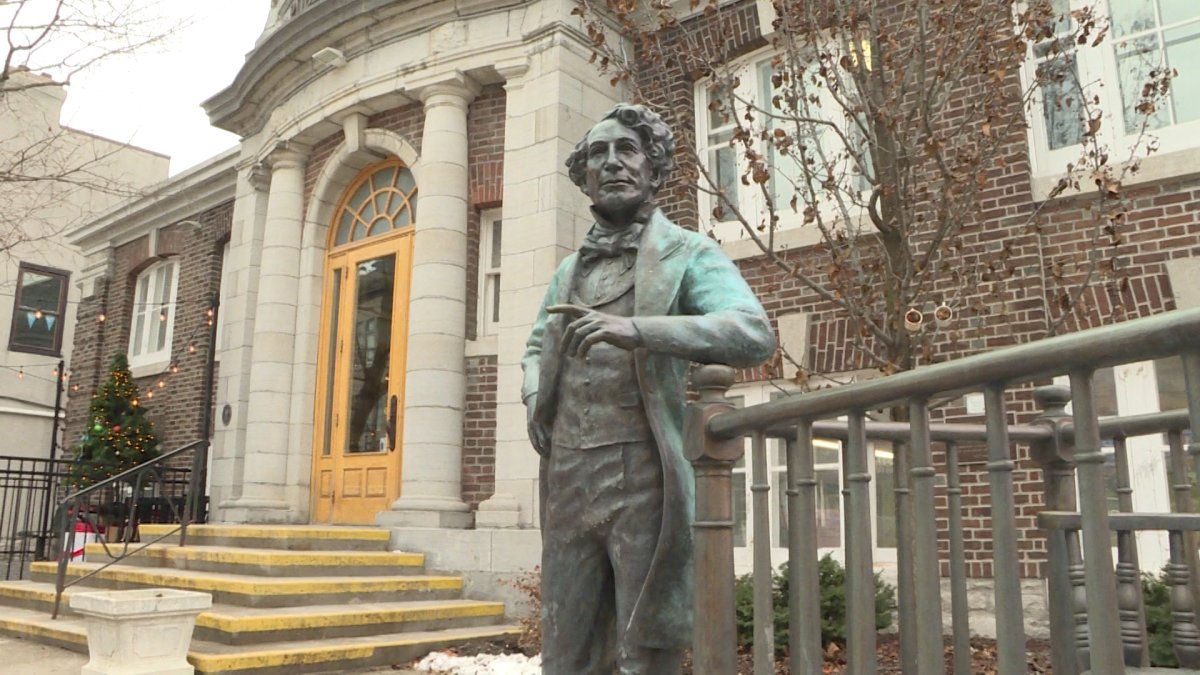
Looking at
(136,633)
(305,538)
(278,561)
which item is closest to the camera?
(136,633)

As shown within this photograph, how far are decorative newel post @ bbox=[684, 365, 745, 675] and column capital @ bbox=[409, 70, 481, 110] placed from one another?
7750 millimetres

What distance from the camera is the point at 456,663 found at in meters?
6.37

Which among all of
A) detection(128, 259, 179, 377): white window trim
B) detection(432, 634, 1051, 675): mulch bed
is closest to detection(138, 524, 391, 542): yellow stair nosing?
detection(432, 634, 1051, 675): mulch bed

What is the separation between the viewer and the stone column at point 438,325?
8.63m

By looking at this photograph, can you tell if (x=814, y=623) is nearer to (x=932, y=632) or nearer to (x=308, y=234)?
(x=932, y=632)

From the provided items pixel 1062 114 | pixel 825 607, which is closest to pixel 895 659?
pixel 825 607

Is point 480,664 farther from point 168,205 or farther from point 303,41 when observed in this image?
point 168,205

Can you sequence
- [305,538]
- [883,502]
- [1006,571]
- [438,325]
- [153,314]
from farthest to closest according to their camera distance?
1. [153,314]
2. [438,325]
3. [305,538]
4. [883,502]
5. [1006,571]

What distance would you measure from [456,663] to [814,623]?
4835mm

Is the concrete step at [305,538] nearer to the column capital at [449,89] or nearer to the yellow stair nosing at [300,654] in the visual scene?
the yellow stair nosing at [300,654]

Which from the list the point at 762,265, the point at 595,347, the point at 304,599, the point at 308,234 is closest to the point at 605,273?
the point at 595,347

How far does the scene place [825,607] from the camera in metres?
6.04

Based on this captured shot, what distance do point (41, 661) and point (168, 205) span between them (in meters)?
10.3

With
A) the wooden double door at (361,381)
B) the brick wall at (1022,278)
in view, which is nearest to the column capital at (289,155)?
the wooden double door at (361,381)
